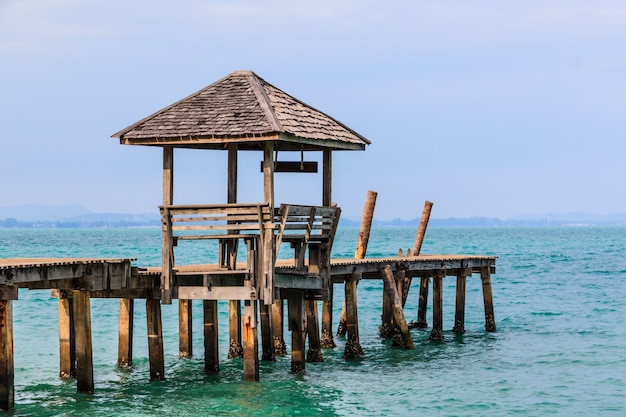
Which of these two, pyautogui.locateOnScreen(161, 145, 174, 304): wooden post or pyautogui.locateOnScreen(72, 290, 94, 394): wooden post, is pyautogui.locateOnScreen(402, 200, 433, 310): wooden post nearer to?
pyautogui.locateOnScreen(161, 145, 174, 304): wooden post

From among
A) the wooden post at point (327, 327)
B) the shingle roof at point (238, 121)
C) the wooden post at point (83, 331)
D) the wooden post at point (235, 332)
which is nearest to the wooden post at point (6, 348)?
the wooden post at point (83, 331)

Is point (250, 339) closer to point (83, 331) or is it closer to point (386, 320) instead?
point (83, 331)

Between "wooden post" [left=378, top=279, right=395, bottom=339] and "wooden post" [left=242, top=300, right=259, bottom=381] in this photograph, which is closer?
"wooden post" [left=242, top=300, right=259, bottom=381]

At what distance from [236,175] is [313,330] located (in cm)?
382

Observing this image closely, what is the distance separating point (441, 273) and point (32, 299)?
67.4 feet

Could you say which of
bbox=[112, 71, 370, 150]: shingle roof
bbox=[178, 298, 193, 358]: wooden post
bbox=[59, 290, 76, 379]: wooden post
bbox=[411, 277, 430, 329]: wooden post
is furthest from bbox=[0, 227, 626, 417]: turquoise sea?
bbox=[112, 71, 370, 150]: shingle roof

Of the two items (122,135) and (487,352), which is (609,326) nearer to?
(487,352)

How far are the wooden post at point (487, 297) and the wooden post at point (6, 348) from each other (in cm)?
1553

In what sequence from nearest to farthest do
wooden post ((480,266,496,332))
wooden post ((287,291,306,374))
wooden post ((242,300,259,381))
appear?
wooden post ((242,300,259,381)), wooden post ((287,291,306,374)), wooden post ((480,266,496,332))

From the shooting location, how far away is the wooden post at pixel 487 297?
28578mm

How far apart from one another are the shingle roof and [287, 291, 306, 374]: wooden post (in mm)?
2883

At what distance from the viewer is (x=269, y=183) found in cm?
1844

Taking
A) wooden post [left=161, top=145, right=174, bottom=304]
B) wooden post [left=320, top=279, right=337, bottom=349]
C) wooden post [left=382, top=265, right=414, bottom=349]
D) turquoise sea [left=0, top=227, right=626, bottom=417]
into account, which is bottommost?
turquoise sea [left=0, top=227, right=626, bottom=417]

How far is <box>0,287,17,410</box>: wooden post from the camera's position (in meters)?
15.2
